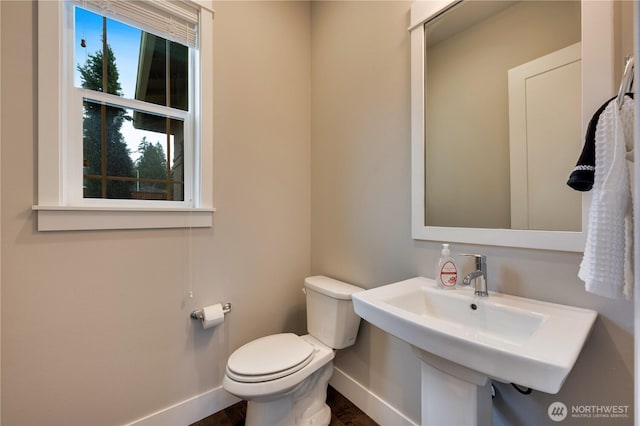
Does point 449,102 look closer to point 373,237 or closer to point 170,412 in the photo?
point 373,237

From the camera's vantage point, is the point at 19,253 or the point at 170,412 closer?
the point at 19,253

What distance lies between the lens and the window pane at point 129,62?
124cm

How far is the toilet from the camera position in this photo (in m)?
1.16

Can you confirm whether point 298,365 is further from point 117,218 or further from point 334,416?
point 117,218

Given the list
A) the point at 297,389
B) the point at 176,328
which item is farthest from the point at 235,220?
the point at 297,389

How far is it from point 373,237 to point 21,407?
1670 mm

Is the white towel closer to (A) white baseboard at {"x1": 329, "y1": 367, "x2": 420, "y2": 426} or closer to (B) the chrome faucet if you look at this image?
(B) the chrome faucet

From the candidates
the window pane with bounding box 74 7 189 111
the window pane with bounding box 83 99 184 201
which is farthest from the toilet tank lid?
the window pane with bounding box 74 7 189 111

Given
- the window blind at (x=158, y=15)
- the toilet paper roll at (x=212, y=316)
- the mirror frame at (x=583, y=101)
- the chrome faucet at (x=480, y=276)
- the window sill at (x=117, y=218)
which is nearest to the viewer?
the mirror frame at (x=583, y=101)

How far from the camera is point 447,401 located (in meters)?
0.87

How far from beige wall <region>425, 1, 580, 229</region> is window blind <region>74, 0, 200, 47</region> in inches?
49.6

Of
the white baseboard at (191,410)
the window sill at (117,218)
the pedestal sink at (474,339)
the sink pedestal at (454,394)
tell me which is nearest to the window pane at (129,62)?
the window sill at (117,218)

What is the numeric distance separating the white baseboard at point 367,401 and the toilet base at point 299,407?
0.20 m

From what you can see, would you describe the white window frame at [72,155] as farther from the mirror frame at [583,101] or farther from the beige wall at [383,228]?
the mirror frame at [583,101]
